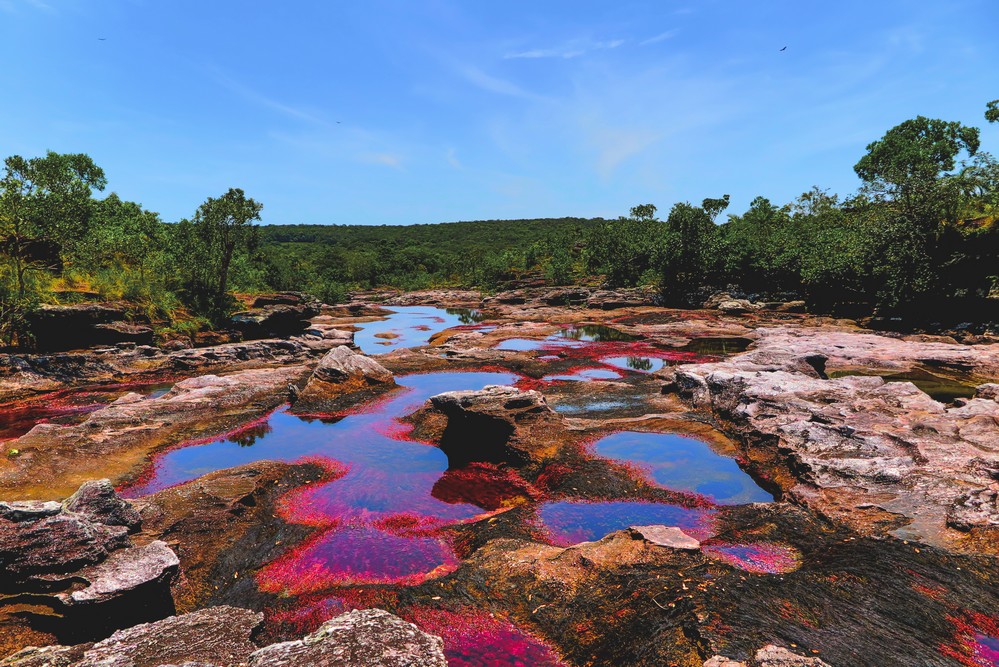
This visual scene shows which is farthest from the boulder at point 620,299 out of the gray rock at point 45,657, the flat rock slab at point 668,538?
the gray rock at point 45,657

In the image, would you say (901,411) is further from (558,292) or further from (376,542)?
(558,292)

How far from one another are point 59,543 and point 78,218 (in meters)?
44.8

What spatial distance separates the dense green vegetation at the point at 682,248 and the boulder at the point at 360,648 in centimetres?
4385

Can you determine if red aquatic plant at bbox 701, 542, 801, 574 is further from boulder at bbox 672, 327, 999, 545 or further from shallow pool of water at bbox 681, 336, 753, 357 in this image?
shallow pool of water at bbox 681, 336, 753, 357

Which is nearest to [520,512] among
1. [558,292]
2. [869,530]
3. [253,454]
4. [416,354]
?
[869,530]

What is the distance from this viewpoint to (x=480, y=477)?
68.9 feet

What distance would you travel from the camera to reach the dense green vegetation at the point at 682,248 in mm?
37094

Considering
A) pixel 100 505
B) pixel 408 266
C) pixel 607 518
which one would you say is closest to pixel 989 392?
pixel 607 518

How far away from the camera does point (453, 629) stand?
1052 centimetres

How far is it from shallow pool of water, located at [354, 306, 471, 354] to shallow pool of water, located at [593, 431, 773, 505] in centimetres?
3690

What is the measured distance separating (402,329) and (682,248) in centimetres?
5486

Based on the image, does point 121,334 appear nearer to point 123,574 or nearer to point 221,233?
point 221,233

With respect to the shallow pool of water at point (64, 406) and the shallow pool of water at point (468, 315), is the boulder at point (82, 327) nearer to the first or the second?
the shallow pool of water at point (64, 406)

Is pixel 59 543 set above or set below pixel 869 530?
above
